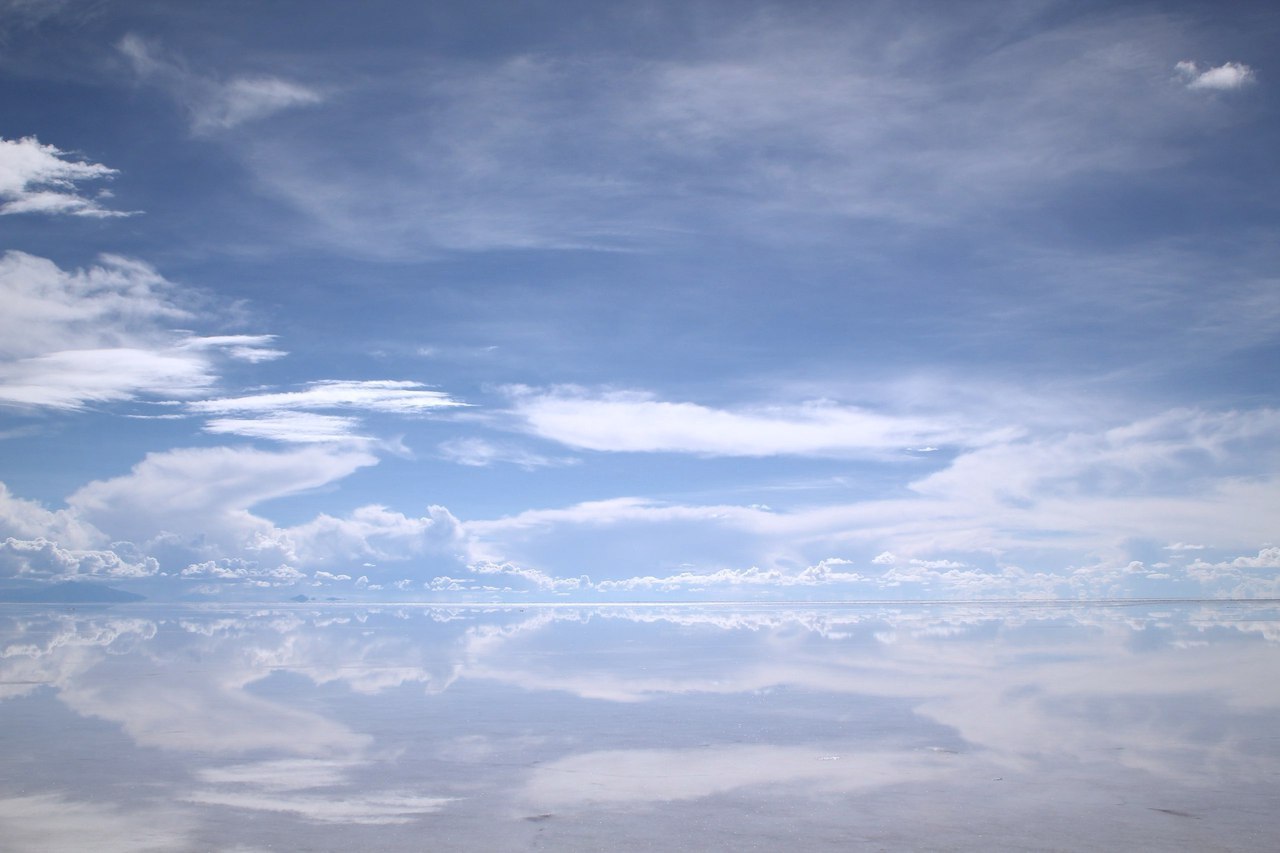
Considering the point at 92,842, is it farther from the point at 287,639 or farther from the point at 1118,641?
the point at 1118,641

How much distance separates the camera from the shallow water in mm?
15969

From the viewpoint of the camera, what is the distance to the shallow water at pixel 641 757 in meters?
16.0

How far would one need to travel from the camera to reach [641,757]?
2244 centimetres

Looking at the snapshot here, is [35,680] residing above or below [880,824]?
above

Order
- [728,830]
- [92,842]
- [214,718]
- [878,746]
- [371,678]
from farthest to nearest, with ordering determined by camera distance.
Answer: [371,678] < [214,718] < [878,746] < [728,830] < [92,842]

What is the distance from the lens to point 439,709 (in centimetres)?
3042

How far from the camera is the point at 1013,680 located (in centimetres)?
3900

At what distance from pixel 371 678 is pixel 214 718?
12226 millimetres

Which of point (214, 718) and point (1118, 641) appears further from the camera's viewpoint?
point (1118, 641)

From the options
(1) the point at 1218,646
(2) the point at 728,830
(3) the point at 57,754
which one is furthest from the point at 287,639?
(1) the point at 1218,646

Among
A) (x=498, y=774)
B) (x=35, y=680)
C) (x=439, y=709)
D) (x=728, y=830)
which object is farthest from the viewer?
(x=35, y=680)

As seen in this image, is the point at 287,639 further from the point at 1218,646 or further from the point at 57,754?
the point at 1218,646

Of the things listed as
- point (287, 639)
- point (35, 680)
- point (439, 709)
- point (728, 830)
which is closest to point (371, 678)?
point (439, 709)

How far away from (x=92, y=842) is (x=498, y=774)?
8.34 metres
